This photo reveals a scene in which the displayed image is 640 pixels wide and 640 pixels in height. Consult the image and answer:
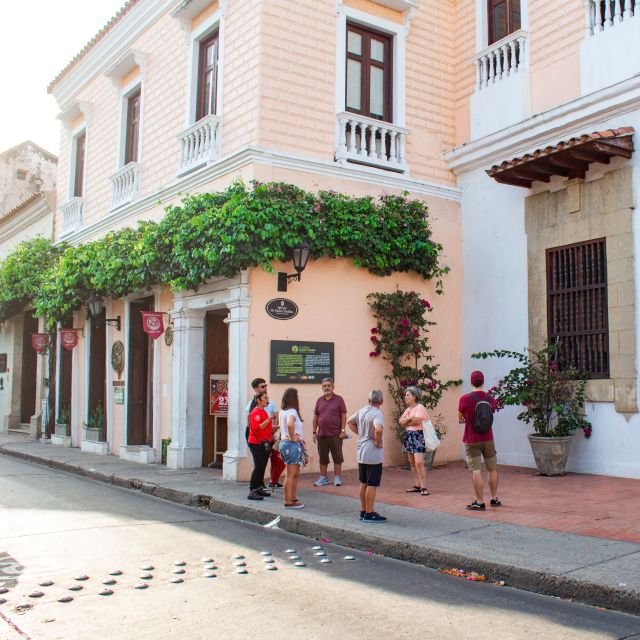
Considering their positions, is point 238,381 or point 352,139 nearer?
point 238,381

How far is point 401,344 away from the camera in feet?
41.5

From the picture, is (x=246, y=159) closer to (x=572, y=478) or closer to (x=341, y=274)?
(x=341, y=274)

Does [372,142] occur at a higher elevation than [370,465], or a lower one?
higher

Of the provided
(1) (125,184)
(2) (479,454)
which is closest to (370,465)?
(2) (479,454)

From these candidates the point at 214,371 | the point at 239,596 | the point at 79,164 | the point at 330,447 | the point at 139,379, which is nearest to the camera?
the point at 239,596

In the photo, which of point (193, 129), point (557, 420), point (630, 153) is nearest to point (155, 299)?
point (193, 129)

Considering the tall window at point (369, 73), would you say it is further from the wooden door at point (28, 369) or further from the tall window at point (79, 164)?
the wooden door at point (28, 369)

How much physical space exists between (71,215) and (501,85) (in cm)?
1124

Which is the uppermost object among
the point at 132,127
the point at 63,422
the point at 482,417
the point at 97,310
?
the point at 132,127

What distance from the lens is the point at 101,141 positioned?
57.7 ft

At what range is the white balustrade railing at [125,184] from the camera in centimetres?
1538

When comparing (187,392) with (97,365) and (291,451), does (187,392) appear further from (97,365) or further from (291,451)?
(97,365)

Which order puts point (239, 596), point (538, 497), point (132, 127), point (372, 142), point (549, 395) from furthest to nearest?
point (132, 127) < point (372, 142) < point (549, 395) < point (538, 497) < point (239, 596)

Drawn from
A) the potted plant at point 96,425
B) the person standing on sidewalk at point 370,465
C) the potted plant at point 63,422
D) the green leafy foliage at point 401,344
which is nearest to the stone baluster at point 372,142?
the green leafy foliage at point 401,344
